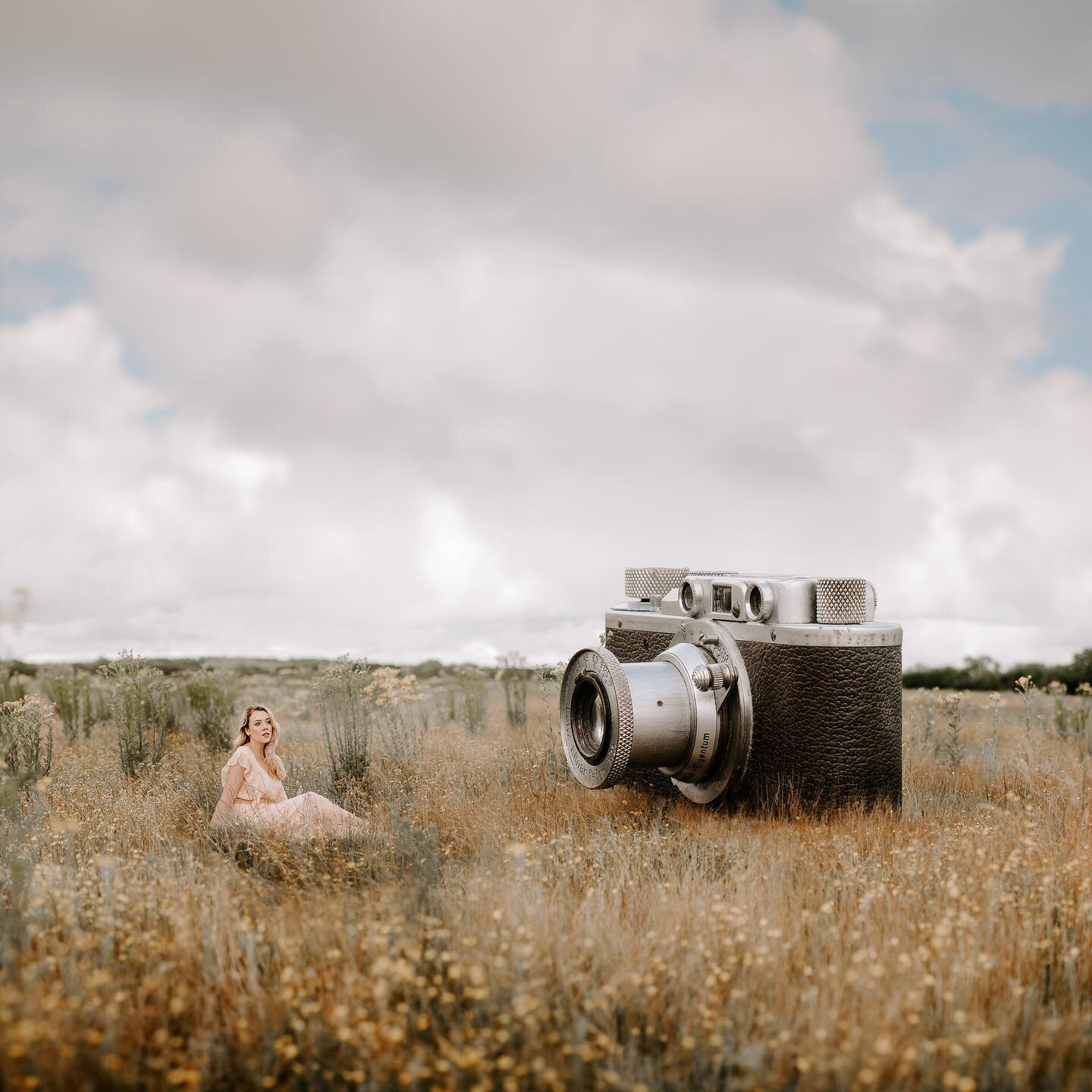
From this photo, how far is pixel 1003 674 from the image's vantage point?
18.0 m

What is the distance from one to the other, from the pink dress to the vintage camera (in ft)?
5.86

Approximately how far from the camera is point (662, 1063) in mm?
3564

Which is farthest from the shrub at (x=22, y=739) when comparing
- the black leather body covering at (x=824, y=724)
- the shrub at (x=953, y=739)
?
the shrub at (x=953, y=739)

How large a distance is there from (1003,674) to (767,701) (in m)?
13.2

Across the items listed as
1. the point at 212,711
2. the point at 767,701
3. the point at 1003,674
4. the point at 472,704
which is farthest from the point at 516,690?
the point at 1003,674

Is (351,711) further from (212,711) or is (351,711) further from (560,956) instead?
(560,956)

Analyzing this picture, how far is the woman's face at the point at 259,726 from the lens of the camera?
7.12m

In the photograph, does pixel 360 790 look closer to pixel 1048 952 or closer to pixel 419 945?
pixel 419 945

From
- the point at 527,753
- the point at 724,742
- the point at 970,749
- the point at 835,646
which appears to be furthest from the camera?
the point at 970,749

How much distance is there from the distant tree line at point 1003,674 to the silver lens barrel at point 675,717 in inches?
486

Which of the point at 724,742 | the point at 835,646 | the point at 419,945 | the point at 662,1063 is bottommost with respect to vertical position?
the point at 662,1063

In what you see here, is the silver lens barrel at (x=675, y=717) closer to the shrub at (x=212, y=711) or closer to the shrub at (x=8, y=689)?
the shrub at (x=212, y=711)

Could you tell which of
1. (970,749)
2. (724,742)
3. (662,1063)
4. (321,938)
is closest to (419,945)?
(321,938)

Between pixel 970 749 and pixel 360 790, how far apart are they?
6.84m
